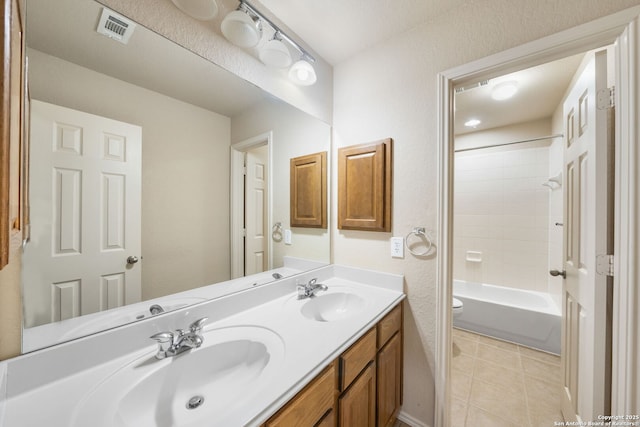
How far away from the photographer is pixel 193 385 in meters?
0.78

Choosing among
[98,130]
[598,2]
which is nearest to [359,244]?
[98,130]

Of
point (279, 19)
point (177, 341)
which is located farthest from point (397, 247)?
point (279, 19)

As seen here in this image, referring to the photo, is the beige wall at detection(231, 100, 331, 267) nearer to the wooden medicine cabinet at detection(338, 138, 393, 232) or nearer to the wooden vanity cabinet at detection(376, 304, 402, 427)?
the wooden medicine cabinet at detection(338, 138, 393, 232)

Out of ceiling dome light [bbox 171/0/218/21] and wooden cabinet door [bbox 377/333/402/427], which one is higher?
ceiling dome light [bbox 171/0/218/21]

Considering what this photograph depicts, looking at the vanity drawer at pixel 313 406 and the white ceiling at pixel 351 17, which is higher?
the white ceiling at pixel 351 17

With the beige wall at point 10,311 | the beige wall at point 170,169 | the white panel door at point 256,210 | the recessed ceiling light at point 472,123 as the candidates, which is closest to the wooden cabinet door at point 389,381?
the white panel door at point 256,210

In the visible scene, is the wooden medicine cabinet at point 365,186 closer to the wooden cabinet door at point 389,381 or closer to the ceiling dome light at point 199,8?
the wooden cabinet door at point 389,381

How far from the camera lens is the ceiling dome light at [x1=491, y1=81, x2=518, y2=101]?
1.99 m

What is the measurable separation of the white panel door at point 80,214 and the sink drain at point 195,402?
416 mm

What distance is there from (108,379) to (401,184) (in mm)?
1522

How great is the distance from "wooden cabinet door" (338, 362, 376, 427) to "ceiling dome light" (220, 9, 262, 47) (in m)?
1.62

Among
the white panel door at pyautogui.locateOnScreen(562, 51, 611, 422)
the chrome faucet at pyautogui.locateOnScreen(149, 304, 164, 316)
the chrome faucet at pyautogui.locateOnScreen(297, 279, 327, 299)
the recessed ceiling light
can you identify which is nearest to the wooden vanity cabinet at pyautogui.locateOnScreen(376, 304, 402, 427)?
the chrome faucet at pyautogui.locateOnScreen(297, 279, 327, 299)

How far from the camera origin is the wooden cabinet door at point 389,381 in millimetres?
1187

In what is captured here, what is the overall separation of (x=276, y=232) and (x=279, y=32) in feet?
3.69
